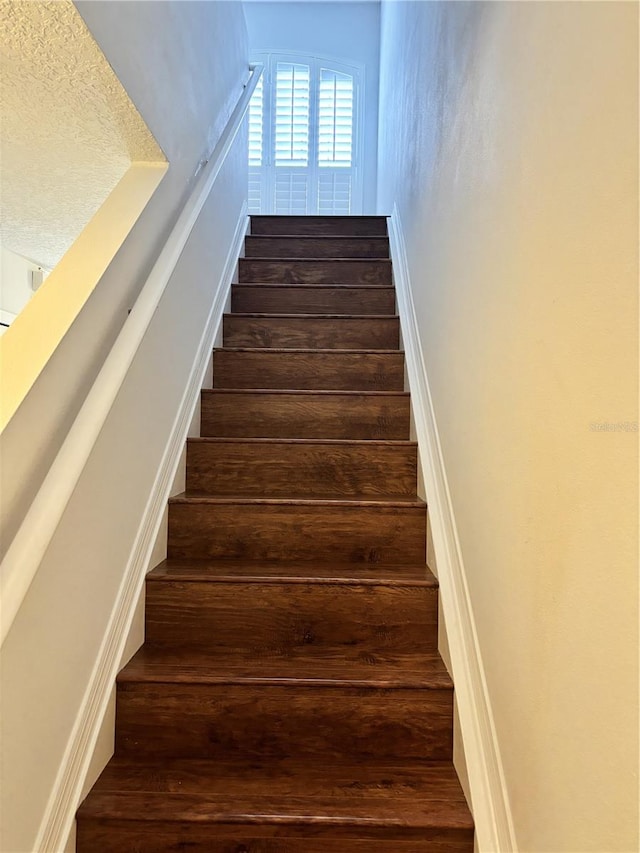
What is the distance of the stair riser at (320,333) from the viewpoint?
2.42 meters

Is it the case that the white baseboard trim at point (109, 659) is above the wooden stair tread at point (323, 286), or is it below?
below

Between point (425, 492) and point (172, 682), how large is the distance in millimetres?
890

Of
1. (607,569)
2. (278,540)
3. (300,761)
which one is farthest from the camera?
(278,540)

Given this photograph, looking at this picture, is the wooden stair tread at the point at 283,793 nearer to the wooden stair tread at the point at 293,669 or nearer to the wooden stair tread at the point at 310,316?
the wooden stair tread at the point at 293,669

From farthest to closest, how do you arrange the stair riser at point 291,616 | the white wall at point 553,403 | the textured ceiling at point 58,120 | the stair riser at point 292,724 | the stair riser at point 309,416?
1. the stair riser at point 309,416
2. the stair riser at point 291,616
3. the stair riser at point 292,724
4. the textured ceiling at point 58,120
5. the white wall at point 553,403

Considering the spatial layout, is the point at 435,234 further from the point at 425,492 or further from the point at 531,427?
the point at 531,427

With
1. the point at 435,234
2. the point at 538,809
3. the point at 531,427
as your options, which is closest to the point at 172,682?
the point at 538,809

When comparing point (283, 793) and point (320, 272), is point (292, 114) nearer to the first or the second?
point (320, 272)

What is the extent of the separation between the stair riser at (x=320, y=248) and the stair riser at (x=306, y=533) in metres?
1.85

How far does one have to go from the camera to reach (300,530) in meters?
1.63

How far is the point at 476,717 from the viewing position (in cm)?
113

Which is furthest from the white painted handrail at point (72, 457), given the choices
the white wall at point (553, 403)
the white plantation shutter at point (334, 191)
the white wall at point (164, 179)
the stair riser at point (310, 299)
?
the white plantation shutter at point (334, 191)

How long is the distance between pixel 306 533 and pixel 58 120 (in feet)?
4.47

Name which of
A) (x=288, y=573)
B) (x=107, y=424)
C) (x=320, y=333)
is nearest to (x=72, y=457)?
(x=107, y=424)
